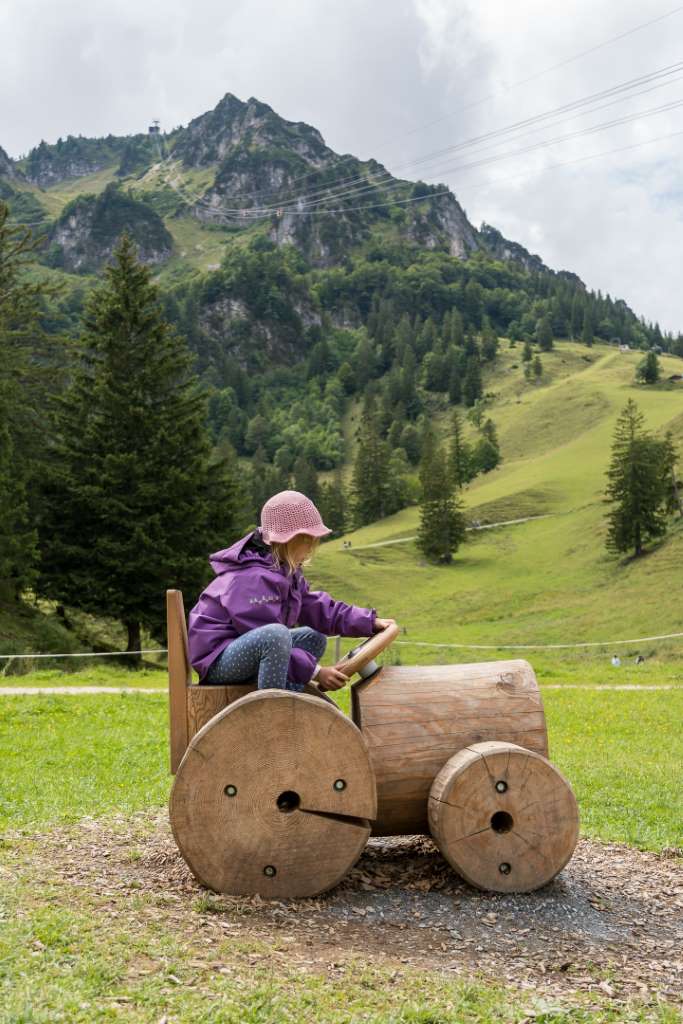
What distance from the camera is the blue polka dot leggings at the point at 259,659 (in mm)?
5512

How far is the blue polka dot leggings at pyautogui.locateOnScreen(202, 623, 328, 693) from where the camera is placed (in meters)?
5.51

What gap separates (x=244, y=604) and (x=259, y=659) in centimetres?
36

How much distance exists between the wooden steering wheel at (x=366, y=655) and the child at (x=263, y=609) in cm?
11

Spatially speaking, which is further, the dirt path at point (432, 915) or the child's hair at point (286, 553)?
the child's hair at point (286, 553)

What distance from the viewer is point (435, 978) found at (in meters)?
4.40

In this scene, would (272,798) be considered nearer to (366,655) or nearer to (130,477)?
(366,655)

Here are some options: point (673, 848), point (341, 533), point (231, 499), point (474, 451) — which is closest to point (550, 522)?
point (341, 533)

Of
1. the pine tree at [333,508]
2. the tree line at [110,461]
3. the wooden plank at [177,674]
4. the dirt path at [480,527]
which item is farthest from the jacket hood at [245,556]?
the pine tree at [333,508]

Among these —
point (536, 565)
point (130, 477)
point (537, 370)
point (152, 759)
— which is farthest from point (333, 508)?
point (152, 759)

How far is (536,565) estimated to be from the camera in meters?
75.2

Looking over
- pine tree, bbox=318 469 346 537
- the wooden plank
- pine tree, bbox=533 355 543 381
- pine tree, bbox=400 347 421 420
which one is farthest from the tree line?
pine tree, bbox=533 355 543 381

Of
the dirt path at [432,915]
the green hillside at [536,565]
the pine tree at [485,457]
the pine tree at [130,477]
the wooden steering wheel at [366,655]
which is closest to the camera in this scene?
the dirt path at [432,915]

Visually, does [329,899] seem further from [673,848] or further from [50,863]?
[673,848]

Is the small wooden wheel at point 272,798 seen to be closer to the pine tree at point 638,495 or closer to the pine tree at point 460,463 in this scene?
the pine tree at point 638,495
